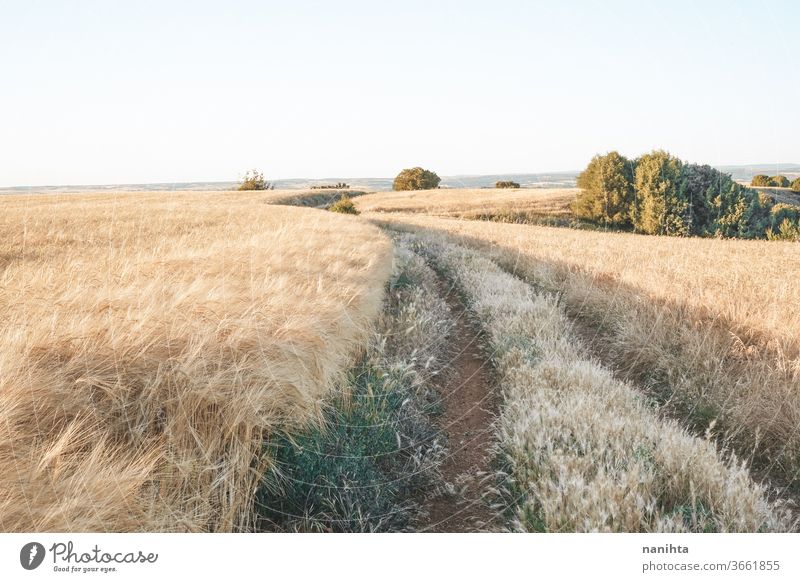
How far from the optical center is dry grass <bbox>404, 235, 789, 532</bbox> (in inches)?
83.1

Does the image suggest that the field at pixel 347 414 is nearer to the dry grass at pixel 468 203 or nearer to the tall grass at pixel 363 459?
the tall grass at pixel 363 459

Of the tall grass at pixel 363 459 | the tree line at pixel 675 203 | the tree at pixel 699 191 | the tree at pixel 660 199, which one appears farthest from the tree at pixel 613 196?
the tall grass at pixel 363 459

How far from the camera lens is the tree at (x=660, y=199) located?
2383cm

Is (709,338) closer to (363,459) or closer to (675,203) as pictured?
(363,459)

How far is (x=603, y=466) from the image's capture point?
239 cm

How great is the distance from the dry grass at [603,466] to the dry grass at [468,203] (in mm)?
28147

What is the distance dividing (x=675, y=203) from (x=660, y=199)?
294 centimetres

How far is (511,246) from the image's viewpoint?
43.5 feet

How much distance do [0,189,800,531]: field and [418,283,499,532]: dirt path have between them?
0.7 inches

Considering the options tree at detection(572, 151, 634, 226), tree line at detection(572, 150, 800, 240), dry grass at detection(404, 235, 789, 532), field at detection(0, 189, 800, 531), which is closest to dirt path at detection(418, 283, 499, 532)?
field at detection(0, 189, 800, 531)

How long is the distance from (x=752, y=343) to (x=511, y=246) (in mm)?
8885
